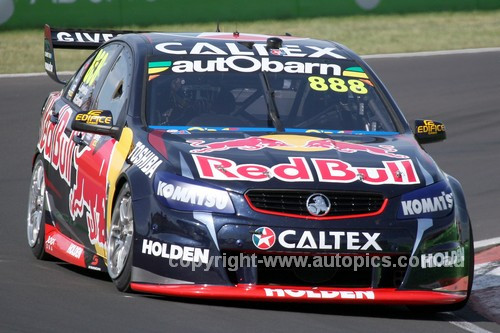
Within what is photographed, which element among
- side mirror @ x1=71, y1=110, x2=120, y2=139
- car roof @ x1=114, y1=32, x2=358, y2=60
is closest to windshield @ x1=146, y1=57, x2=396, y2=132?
car roof @ x1=114, y1=32, x2=358, y2=60

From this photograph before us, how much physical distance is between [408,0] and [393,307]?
2016 cm

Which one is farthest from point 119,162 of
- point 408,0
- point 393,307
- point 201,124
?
point 408,0

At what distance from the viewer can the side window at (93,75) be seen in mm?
8578

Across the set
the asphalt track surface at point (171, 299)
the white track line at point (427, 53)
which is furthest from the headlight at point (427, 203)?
the white track line at point (427, 53)

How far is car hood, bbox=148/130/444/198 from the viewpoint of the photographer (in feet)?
21.9

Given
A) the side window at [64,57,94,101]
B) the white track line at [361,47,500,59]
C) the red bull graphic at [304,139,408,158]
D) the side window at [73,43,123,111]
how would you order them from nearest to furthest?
the red bull graphic at [304,139,408,158], the side window at [73,43,123,111], the side window at [64,57,94,101], the white track line at [361,47,500,59]

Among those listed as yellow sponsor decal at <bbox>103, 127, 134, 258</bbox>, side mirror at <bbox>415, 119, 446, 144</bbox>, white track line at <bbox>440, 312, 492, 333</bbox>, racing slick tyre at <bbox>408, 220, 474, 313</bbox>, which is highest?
side mirror at <bbox>415, 119, 446, 144</bbox>

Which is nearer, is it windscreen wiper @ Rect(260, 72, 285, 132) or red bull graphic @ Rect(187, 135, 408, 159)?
red bull graphic @ Rect(187, 135, 408, 159)

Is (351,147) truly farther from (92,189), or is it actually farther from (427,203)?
(92,189)

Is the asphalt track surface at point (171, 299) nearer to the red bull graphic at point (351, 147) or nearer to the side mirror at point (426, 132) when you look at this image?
the red bull graphic at point (351, 147)

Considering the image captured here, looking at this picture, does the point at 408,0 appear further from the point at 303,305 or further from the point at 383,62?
the point at 303,305

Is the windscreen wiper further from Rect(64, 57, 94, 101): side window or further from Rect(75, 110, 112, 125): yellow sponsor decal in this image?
Rect(64, 57, 94, 101): side window

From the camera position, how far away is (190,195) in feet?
21.8

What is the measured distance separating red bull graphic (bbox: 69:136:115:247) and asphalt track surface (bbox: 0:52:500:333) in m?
0.33
